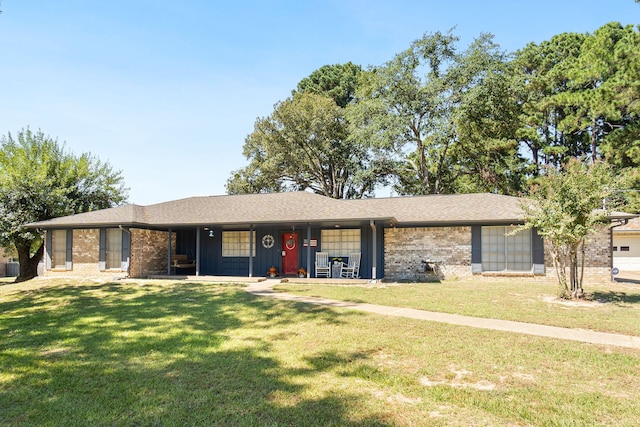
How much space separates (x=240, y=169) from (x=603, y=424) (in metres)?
28.8

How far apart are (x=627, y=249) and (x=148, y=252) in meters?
24.2

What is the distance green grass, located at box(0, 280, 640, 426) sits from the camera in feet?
11.0

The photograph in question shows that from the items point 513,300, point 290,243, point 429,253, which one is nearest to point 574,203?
point 513,300

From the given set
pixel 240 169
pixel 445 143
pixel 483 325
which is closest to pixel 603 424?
pixel 483 325

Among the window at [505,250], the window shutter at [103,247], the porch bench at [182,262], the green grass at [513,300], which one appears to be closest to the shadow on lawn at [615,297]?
the green grass at [513,300]

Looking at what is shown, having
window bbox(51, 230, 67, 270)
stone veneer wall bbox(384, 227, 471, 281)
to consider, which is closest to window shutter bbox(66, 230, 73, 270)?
window bbox(51, 230, 67, 270)

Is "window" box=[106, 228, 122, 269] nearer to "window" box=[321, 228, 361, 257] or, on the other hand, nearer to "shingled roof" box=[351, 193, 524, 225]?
"window" box=[321, 228, 361, 257]

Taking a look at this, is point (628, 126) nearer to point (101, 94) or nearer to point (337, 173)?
point (337, 173)

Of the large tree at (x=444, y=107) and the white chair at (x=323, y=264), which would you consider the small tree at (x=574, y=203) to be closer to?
the white chair at (x=323, y=264)

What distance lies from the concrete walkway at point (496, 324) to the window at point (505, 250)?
713 cm

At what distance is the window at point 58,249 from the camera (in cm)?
1662

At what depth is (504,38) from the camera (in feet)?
74.5

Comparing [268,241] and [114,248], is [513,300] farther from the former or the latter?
[114,248]

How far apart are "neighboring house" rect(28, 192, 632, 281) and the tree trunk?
374 centimetres
